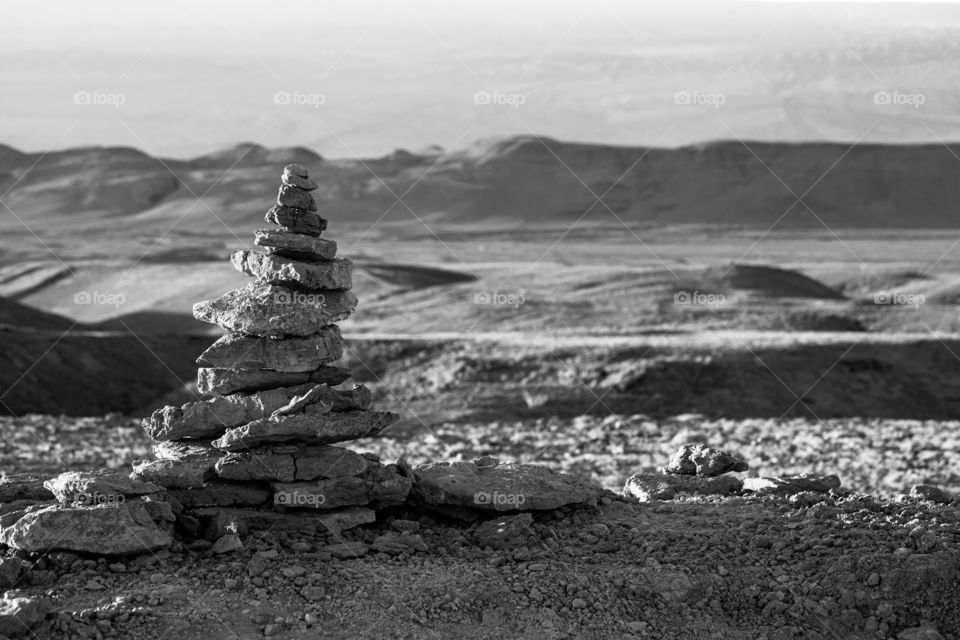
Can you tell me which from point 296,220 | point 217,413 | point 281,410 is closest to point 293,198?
point 296,220

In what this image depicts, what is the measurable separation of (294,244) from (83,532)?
3629 mm

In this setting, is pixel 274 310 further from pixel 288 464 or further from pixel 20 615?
pixel 20 615

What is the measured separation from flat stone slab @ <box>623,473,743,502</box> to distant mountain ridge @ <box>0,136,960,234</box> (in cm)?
12367

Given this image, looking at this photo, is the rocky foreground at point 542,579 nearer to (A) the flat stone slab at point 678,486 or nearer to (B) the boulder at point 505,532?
(B) the boulder at point 505,532

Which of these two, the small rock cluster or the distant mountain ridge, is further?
the distant mountain ridge

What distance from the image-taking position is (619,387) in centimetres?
3198

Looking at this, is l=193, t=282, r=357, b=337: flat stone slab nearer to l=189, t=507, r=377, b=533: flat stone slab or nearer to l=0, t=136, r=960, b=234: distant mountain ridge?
l=189, t=507, r=377, b=533: flat stone slab

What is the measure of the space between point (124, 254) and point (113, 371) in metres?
66.0

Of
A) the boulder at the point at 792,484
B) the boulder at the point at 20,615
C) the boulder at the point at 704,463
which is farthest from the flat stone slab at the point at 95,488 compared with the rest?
the boulder at the point at 792,484

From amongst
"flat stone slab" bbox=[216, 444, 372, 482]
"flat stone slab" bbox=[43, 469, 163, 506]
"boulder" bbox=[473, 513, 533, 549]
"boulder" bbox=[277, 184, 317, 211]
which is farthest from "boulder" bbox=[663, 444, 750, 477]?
"flat stone slab" bbox=[43, 469, 163, 506]

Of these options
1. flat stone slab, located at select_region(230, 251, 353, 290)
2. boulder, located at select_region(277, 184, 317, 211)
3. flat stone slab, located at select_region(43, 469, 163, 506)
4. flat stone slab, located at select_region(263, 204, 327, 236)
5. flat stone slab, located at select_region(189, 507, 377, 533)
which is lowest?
flat stone slab, located at select_region(189, 507, 377, 533)

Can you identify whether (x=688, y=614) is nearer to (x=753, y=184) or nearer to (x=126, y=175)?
(x=753, y=184)

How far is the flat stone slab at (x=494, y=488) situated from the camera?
13055 millimetres

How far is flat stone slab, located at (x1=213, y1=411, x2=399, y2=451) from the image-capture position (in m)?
12.6
